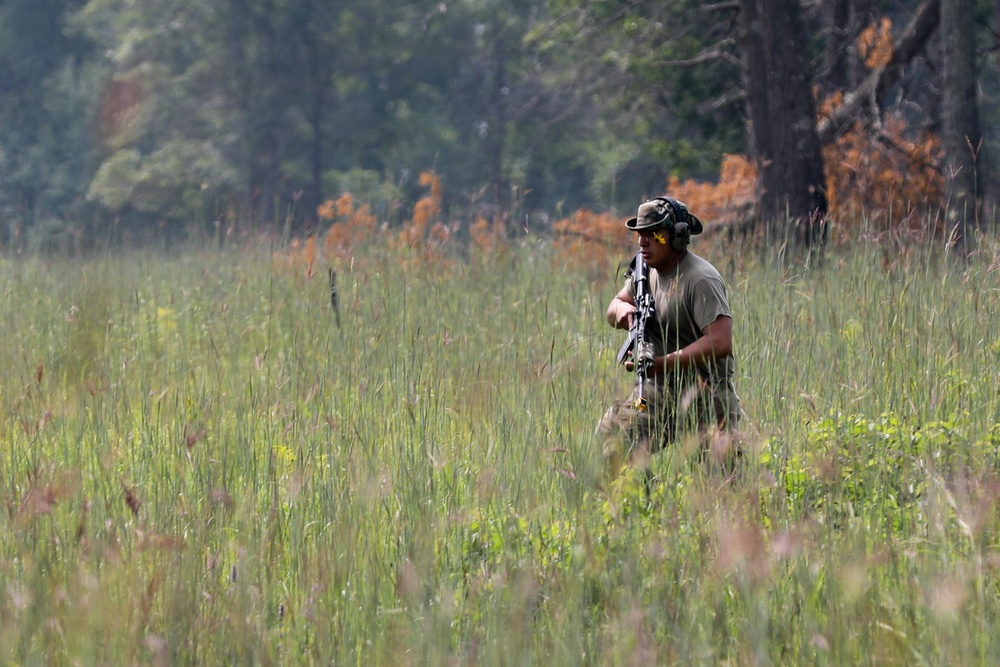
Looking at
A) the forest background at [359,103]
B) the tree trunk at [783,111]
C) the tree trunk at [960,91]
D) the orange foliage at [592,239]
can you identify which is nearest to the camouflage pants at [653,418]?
the orange foliage at [592,239]

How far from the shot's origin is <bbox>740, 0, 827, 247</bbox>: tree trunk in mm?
10930

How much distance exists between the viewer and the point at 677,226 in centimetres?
424

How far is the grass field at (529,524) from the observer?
2.67m

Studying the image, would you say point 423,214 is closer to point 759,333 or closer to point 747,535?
point 759,333

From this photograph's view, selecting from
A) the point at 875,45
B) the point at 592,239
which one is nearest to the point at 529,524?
the point at 592,239

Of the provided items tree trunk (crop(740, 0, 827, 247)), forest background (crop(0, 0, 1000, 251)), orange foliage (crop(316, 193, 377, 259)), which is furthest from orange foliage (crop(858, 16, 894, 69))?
orange foliage (crop(316, 193, 377, 259))

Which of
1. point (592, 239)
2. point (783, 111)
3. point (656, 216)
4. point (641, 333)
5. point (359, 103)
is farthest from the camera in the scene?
point (359, 103)

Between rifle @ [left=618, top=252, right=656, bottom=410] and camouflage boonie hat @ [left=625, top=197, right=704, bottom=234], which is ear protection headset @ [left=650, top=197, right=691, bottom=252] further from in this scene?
rifle @ [left=618, top=252, right=656, bottom=410]

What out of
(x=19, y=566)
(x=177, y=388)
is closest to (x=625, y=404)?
(x=177, y=388)

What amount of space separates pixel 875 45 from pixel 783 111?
2.79 meters

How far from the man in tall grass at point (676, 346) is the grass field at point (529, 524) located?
0.53 ft

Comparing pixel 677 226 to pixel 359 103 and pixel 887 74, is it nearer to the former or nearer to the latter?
pixel 887 74

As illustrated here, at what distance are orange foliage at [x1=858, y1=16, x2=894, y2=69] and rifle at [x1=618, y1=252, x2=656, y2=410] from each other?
9.18 meters

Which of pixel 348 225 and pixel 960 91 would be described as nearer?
pixel 960 91
